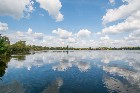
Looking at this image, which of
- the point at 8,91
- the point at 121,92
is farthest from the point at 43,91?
the point at 121,92

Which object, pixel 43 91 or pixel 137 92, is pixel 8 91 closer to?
pixel 43 91

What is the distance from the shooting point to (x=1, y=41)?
90.8 m

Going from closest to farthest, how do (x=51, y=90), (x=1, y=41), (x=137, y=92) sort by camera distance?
(x=137, y=92) < (x=51, y=90) < (x=1, y=41)

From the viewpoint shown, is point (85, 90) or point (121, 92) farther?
point (85, 90)

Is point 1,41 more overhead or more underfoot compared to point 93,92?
more overhead

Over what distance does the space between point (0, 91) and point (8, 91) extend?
62.7 inches

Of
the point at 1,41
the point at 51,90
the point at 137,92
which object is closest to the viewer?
the point at 137,92

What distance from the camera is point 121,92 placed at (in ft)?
107

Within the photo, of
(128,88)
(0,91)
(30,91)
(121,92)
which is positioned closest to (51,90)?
(30,91)

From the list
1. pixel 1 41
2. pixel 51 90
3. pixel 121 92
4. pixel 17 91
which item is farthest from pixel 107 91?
pixel 1 41

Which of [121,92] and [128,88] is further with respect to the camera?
[128,88]

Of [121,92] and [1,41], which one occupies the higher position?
[1,41]

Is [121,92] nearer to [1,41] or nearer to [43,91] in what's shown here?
[43,91]

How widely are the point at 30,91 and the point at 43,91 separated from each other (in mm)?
2587
